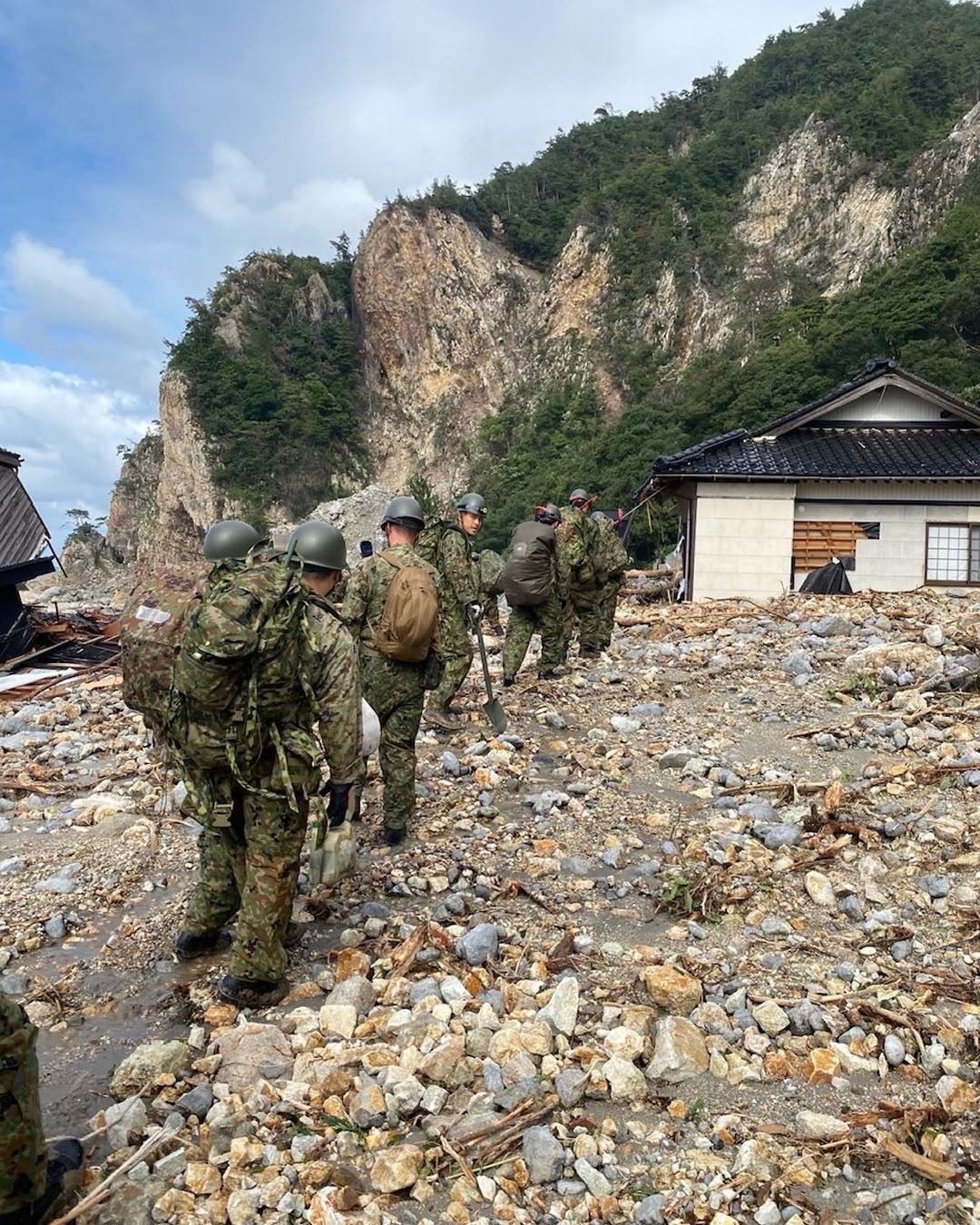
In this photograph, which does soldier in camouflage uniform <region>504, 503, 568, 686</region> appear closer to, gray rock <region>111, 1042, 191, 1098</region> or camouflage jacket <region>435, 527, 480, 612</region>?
camouflage jacket <region>435, 527, 480, 612</region>

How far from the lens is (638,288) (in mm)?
42656

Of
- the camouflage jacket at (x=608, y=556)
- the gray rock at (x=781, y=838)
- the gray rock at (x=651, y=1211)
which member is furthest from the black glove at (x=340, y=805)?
the camouflage jacket at (x=608, y=556)

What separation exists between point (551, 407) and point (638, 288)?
761 cm

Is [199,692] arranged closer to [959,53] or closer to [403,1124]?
[403,1124]

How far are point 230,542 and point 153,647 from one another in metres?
0.78

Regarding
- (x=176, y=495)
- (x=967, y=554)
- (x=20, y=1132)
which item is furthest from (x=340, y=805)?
(x=176, y=495)

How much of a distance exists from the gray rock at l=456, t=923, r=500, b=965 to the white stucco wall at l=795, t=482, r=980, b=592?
13.2 meters

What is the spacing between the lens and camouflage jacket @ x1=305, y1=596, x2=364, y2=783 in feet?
10.7

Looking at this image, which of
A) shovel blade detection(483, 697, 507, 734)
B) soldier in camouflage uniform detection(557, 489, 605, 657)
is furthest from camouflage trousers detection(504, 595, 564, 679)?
shovel blade detection(483, 697, 507, 734)

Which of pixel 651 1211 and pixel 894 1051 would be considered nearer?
pixel 651 1211

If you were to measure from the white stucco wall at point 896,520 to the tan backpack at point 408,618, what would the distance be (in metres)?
12.3

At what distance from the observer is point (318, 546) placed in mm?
3541

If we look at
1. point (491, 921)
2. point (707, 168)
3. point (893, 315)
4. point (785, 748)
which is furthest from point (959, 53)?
point (491, 921)

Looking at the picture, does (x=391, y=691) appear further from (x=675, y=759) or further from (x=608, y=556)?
(x=608, y=556)
